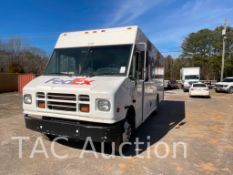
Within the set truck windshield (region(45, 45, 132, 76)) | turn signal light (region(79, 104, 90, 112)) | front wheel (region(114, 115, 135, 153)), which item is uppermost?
truck windshield (region(45, 45, 132, 76))

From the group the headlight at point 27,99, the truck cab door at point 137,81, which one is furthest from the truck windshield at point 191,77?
the headlight at point 27,99

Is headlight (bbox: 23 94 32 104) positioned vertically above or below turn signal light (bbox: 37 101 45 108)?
above

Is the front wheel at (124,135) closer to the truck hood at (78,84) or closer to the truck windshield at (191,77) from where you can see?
the truck hood at (78,84)

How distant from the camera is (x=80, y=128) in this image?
13.5ft

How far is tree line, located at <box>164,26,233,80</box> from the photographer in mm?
42875

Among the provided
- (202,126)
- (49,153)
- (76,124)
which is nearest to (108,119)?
(76,124)

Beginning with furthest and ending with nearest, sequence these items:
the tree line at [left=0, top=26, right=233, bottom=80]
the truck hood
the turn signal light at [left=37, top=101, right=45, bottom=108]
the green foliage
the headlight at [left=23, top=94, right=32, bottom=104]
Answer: the green foliage < the tree line at [left=0, top=26, right=233, bottom=80] < the headlight at [left=23, top=94, right=32, bottom=104] < the turn signal light at [left=37, top=101, right=45, bottom=108] < the truck hood

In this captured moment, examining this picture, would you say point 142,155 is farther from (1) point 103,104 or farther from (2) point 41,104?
(2) point 41,104

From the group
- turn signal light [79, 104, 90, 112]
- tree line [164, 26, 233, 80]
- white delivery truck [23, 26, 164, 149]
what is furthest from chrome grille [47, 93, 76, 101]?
tree line [164, 26, 233, 80]

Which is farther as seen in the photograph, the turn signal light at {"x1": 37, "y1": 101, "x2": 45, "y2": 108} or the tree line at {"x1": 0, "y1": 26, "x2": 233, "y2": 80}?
the tree line at {"x1": 0, "y1": 26, "x2": 233, "y2": 80}

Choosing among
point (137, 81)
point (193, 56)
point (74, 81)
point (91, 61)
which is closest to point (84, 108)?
point (74, 81)

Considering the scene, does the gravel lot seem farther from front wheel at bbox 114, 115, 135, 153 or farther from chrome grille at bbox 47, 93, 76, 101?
chrome grille at bbox 47, 93, 76, 101

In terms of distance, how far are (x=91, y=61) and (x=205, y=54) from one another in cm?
4763

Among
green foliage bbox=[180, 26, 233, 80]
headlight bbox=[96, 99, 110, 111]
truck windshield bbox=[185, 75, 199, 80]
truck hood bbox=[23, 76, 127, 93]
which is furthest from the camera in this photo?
green foliage bbox=[180, 26, 233, 80]
